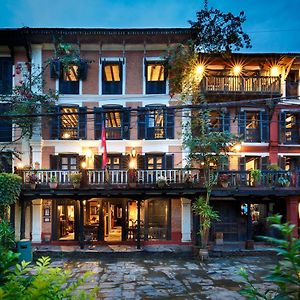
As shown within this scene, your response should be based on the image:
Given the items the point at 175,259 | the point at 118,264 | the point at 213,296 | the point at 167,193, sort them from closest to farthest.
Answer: the point at 213,296 < the point at 118,264 < the point at 175,259 < the point at 167,193

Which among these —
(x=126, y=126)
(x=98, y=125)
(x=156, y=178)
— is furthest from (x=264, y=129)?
(x=98, y=125)

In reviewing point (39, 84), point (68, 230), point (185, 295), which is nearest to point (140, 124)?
point (39, 84)

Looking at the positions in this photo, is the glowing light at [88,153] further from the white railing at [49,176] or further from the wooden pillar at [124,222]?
the wooden pillar at [124,222]

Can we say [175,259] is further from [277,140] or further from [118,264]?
[277,140]

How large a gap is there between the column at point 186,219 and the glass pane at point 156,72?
25.5 feet

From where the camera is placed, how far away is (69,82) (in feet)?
69.1

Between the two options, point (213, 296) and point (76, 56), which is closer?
point (213, 296)

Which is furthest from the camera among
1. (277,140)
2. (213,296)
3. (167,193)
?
(277,140)

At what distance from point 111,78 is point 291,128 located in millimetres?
12332

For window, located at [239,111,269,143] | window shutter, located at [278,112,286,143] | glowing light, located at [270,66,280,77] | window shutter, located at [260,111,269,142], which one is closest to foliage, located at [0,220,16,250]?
window, located at [239,111,269,143]

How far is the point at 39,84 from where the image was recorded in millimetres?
20484

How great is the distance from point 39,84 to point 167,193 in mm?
10213

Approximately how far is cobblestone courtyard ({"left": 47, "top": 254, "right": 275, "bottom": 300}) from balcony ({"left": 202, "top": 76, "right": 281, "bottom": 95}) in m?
9.96

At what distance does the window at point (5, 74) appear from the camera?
20.9 metres
